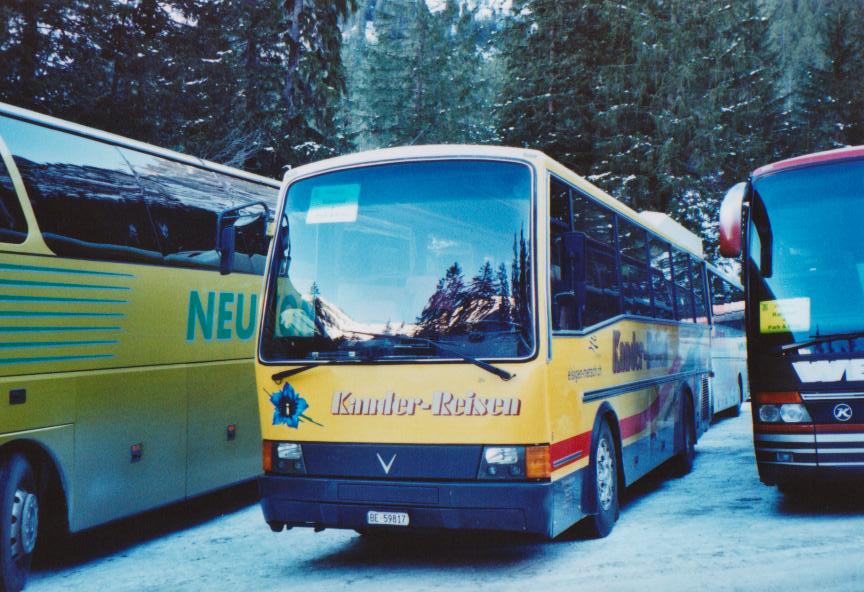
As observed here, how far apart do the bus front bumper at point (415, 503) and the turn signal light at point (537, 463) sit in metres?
0.06

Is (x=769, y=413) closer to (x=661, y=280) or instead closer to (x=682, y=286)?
(x=661, y=280)

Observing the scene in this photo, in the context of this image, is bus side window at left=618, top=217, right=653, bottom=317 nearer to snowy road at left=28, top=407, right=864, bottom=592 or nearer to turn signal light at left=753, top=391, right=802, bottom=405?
turn signal light at left=753, top=391, right=802, bottom=405

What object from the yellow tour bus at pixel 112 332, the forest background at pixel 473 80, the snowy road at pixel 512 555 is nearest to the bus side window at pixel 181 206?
the yellow tour bus at pixel 112 332

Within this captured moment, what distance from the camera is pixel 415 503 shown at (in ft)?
20.4

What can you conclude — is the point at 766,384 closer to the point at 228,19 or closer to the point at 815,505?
the point at 815,505

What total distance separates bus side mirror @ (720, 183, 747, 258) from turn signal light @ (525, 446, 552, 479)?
3.20m

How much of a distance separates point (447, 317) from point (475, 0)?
122ft

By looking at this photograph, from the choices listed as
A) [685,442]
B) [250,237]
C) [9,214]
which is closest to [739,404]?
[685,442]

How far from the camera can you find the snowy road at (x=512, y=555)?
6.28 meters

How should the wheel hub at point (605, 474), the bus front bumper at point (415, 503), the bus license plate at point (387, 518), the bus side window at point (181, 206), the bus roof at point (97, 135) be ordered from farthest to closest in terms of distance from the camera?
the bus side window at point (181, 206), the wheel hub at point (605, 474), the bus roof at point (97, 135), the bus license plate at point (387, 518), the bus front bumper at point (415, 503)

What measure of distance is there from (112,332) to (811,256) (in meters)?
6.04

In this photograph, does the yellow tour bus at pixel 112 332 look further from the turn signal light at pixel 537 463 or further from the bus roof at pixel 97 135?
the turn signal light at pixel 537 463

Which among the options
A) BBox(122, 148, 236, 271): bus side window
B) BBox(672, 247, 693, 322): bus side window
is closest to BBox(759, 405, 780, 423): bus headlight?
BBox(672, 247, 693, 322): bus side window

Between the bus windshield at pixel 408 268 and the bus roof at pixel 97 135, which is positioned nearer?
the bus windshield at pixel 408 268
